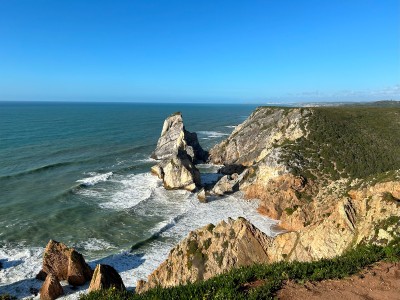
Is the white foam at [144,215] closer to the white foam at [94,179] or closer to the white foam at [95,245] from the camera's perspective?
the white foam at [95,245]

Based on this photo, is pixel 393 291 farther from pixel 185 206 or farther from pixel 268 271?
pixel 185 206

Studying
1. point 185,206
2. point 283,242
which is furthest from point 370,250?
point 185,206

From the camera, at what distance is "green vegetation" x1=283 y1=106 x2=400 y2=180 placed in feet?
146

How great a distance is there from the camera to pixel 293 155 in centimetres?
4716

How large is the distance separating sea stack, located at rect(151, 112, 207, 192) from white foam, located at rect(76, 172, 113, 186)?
7.86 m

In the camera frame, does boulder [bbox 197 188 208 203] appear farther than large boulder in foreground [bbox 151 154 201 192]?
No

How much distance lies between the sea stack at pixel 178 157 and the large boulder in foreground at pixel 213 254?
1038 inches

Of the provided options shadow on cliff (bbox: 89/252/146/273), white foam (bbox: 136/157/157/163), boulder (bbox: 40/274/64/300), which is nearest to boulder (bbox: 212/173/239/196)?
shadow on cliff (bbox: 89/252/146/273)

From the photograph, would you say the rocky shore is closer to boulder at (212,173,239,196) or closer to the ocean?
boulder at (212,173,239,196)

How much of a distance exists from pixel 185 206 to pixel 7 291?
22224mm

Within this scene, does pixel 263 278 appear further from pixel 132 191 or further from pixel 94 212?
pixel 132 191

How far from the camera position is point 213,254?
A: 21.4 metres

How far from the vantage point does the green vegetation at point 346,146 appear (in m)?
44.4

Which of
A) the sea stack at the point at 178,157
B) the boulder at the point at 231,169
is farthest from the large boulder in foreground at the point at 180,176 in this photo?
the boulder at the point at 231,169
